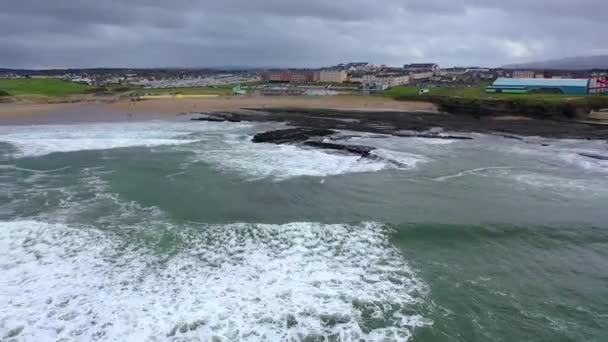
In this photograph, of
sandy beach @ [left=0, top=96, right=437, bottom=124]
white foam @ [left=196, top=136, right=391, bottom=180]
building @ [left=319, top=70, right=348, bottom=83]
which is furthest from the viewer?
building @ [left=319, top=70, right=348, bottom=83]

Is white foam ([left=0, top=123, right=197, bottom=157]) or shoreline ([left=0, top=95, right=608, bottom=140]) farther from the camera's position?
shoreline ([left=0, top=95, right=608, bottom=140])

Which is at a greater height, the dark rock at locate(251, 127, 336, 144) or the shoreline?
the shoreline

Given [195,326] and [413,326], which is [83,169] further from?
[413,326]

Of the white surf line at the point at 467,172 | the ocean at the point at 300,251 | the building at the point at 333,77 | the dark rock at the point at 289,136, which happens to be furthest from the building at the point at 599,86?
the building at the point at 333,77

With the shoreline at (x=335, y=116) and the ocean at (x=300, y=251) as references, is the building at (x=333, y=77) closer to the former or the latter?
the shoreline at (x=335, y=116)

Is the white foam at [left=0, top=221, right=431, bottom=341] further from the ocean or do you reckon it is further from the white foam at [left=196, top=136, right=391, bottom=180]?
the white foam at [left=196, top=136, right=391, bottom=180]

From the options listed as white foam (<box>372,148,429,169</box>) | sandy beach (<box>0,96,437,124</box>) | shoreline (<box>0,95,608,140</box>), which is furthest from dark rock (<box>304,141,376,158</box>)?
sandy beach (<box>0,96,437,124</box>)

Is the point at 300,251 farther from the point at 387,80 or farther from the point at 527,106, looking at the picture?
the point at 387,80

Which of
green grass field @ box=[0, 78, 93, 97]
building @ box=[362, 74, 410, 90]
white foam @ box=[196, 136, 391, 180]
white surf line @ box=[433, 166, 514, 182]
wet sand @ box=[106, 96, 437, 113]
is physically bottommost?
white surf line @ box=[433, 166, 514, 182]
